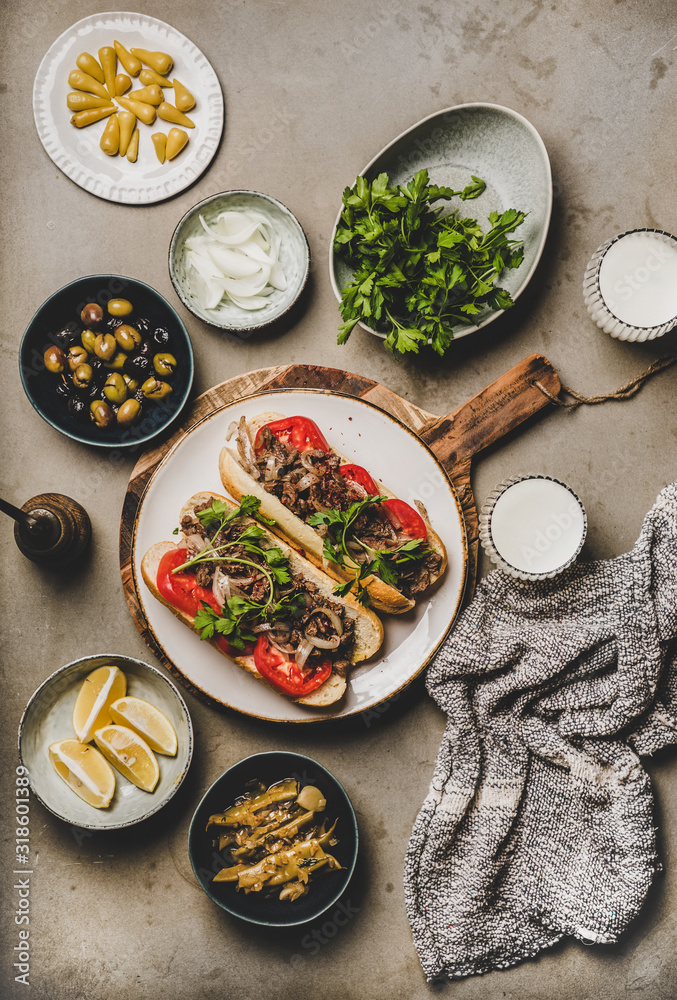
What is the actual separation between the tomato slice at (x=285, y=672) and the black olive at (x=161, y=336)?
4.69 ft

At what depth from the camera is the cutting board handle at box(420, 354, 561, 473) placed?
9.66ft

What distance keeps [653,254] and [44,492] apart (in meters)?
3.15

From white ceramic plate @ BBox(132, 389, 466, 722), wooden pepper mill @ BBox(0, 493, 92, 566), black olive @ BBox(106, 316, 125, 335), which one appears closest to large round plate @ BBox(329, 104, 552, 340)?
white ceramic plate @ BBox(132, 389, 466, 722)

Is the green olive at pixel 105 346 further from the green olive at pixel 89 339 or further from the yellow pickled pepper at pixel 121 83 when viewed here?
the yellow pickled pepper at pixel 121 83

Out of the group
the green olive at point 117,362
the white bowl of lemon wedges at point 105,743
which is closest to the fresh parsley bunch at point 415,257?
the green olive at point 117,362

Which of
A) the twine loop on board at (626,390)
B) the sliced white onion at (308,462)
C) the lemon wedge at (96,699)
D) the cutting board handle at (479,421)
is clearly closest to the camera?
the sliced white onion at (308,462)

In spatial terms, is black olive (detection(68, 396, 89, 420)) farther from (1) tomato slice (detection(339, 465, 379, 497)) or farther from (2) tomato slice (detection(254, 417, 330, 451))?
(1) tomato slice (detection(339, 465, 379, 497))

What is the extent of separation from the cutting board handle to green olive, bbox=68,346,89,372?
1628 mm

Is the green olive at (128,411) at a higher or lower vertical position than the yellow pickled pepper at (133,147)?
lower

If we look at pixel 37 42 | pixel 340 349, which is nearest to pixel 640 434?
pixel 340 349

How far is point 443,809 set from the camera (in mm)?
2865

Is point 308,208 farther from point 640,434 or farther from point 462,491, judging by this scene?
point 640,434

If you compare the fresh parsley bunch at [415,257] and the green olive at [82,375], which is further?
the green olive at [82,375]

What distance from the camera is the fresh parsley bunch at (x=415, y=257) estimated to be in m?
2.73
